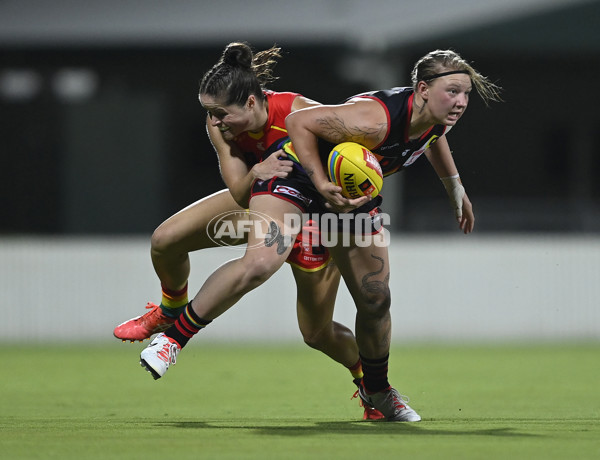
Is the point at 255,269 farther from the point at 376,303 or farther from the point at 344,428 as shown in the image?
the point at 344,428

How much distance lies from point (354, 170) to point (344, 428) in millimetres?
1383

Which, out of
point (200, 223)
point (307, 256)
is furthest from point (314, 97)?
point (200, 223)

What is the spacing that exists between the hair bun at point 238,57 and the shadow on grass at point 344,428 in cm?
201

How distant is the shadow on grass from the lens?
5801mm

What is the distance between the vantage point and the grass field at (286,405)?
5215mm

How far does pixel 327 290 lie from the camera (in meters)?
6.97

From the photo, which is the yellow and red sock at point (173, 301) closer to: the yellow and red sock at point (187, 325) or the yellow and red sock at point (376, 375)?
the yellow and red sock at point (187, 325)

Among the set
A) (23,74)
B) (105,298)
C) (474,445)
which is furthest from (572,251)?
(23,74)

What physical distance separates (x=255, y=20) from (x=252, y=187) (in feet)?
37.5

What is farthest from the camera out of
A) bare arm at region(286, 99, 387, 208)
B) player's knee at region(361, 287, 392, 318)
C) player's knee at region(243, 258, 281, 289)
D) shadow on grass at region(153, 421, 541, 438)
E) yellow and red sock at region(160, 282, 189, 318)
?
yellow and red sock at region(160, 282, 189, 318)

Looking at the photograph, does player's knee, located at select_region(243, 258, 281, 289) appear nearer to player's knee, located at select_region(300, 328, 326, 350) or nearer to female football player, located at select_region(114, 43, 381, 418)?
female football player, located at select_region(114, 43, 381, 418)

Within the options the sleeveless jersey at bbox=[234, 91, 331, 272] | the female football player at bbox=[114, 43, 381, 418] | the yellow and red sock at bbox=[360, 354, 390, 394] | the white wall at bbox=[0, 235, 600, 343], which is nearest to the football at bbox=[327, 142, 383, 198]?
the female football player at bbox=[114, 43, 381, 418]

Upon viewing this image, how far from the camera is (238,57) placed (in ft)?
21.0

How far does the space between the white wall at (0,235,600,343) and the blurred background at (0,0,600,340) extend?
0.8 inches
